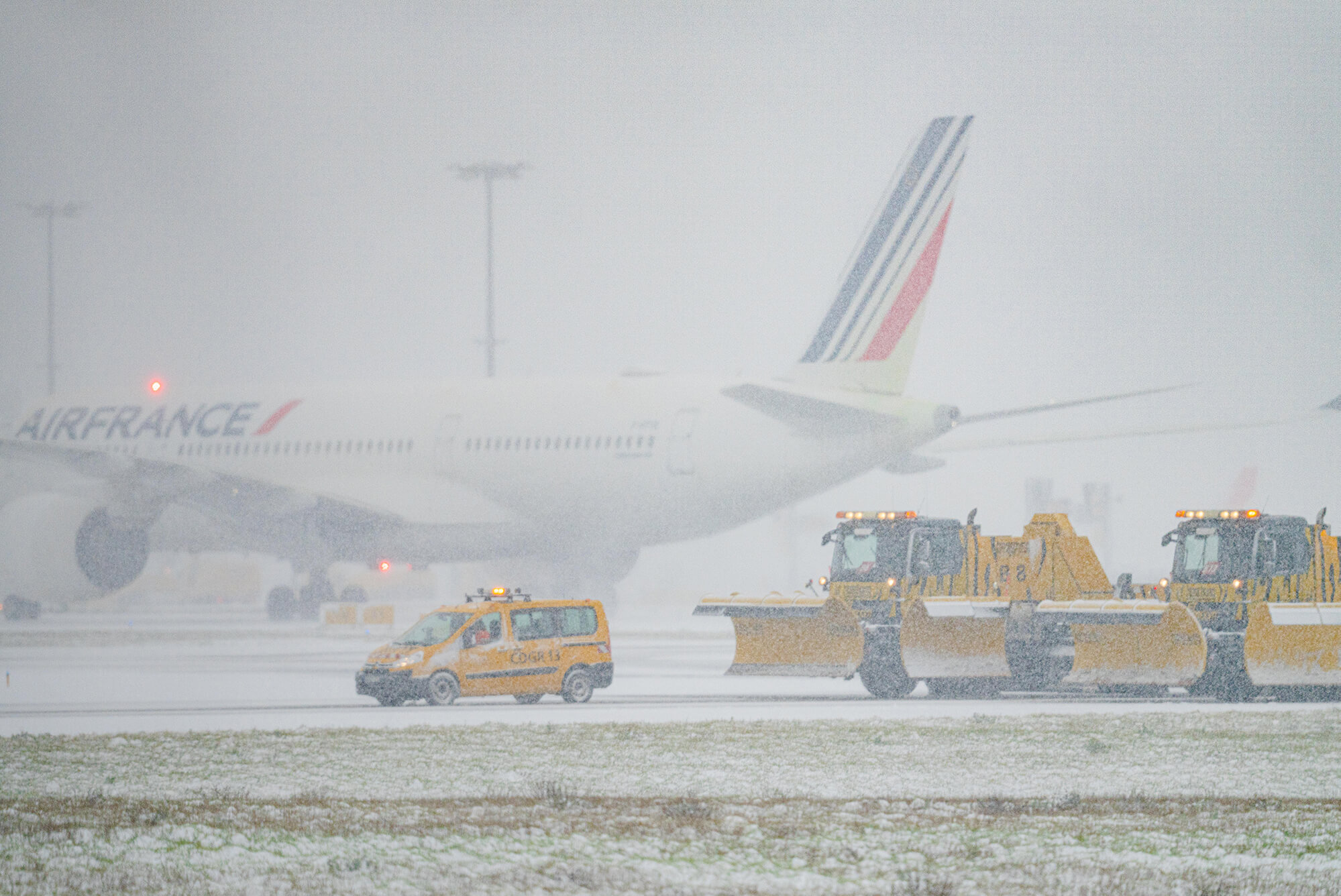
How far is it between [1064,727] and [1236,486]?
5043cm

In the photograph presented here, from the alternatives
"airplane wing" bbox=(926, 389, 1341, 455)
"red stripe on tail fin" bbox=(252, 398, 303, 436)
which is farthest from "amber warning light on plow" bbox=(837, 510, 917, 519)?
"red stripe on tail fin" bbox=(252, 398, 303, 436)

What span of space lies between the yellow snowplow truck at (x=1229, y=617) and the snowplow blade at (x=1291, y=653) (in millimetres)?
11

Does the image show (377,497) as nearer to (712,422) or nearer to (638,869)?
(712,422)

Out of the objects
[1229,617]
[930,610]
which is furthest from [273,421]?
[1229,617]

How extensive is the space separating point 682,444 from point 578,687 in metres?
18.4

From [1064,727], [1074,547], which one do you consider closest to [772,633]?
[1074,547]

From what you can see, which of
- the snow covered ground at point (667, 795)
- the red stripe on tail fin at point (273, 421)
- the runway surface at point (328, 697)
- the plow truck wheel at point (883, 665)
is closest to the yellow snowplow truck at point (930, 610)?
the plow truck wheel at point (883, 665)

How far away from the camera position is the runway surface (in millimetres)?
19641

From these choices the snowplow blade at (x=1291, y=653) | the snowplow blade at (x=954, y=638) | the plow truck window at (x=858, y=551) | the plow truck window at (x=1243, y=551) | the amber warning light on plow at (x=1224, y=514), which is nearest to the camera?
the snowplow blade at (x=1291, y=653)

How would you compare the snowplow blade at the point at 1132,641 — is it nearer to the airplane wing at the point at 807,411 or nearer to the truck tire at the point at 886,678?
the truck tire at the point at 886,678

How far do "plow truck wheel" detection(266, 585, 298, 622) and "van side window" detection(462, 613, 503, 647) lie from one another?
89.5ft

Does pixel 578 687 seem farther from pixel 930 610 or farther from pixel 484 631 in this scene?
pixel 930 610

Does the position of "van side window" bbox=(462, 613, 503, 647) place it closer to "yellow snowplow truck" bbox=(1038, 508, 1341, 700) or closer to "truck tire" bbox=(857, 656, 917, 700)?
"truck tire" bbox=(857, 656, 917, 700)

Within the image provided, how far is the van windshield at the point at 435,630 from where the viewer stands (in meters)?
22.2
